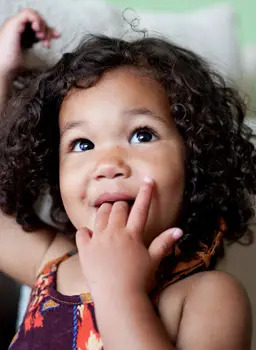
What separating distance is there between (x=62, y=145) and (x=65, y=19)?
1.30 ft

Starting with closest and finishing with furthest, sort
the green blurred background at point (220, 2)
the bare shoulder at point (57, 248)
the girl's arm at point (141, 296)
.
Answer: the girl's arm at point (141, 296)
the bare shoulder at point (57, 248)
the green blurred background at point (220, 2)

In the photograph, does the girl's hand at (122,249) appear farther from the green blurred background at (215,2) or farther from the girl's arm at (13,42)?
the green blurred background at (215,2)

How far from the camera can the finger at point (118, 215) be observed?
765mm

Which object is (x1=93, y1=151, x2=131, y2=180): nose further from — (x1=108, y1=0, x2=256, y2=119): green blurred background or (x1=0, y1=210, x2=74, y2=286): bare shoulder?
(x1=108, y1=0, x2=256, y2=119): green blurred background

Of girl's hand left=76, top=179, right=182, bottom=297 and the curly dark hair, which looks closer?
girl's hand left=76, top=179, right=182, bottom=297

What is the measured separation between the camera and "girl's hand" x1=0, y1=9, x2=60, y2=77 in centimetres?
107

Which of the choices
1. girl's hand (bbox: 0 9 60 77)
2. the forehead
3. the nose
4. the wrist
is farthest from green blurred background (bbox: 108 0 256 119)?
the wrist

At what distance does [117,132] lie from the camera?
82 centimetres

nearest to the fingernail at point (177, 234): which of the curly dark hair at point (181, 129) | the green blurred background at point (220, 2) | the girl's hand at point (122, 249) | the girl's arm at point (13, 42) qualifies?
the girl's hand at point (122, 249)

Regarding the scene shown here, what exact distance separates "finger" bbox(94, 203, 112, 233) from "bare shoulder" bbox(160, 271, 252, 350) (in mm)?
135

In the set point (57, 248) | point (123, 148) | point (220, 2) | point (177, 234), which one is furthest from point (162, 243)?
point (220, 2)

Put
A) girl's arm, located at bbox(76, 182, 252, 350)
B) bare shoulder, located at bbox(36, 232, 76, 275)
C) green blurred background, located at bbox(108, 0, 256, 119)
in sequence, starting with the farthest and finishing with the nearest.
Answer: green blurred background, located at bbox(108, 0, 256, 119) < bare shoulder, located at bbox(36, 232, 76, 275) < girl's arm, located at bbox(76, 182, 252, 350)

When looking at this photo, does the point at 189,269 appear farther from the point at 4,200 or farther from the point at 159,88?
the point at 4,200

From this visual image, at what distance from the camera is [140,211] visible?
0.77 meters
